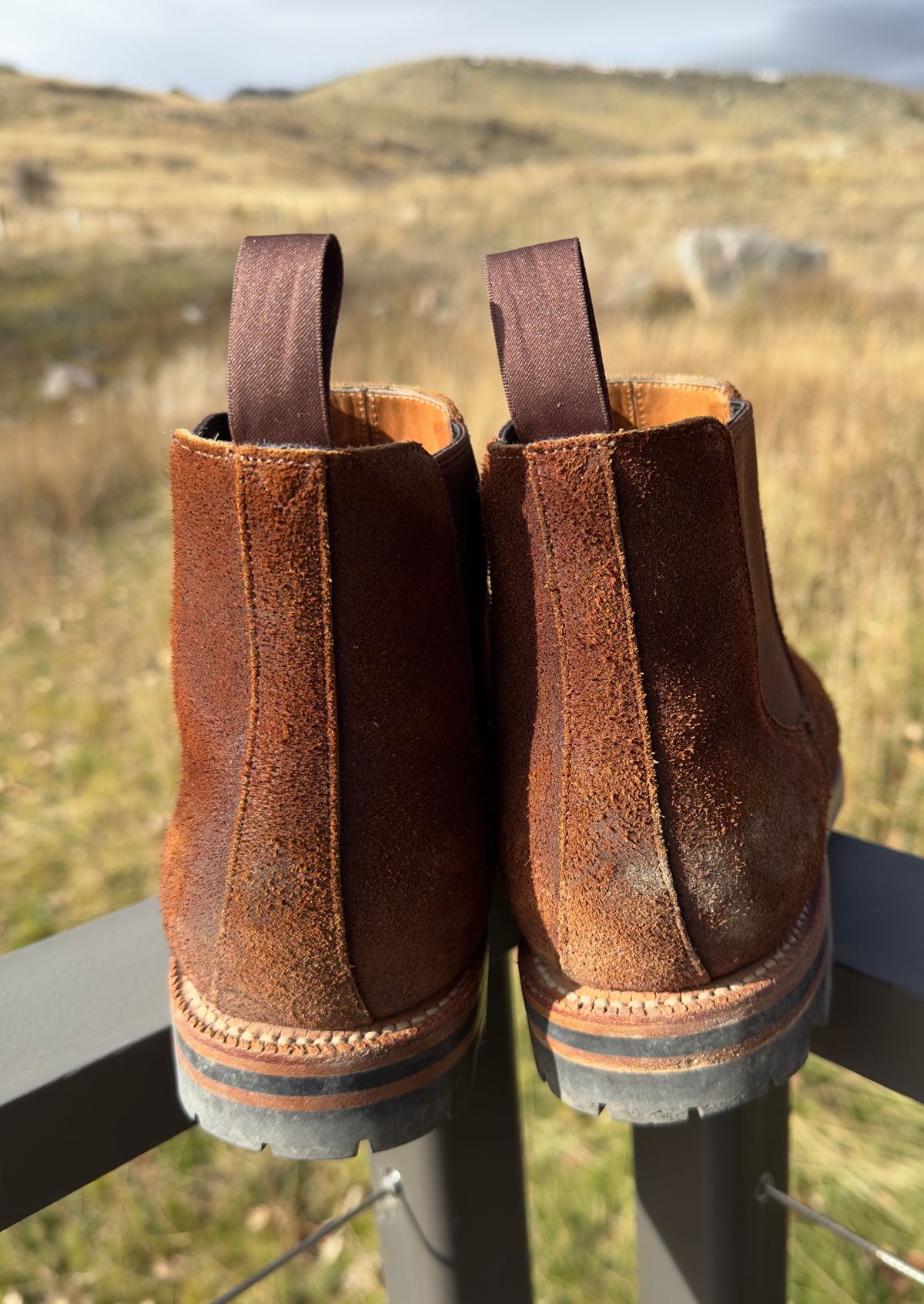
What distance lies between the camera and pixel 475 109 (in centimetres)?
3788

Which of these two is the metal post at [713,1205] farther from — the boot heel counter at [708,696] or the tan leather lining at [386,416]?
the tan leather lining at [386,416]

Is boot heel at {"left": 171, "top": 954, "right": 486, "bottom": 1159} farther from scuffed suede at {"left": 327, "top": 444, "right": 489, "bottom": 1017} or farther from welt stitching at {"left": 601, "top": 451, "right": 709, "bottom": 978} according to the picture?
welt stitching at {"left": 601, "top": 451, "right": 709, "bottom": 978}

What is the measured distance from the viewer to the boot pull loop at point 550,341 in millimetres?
640

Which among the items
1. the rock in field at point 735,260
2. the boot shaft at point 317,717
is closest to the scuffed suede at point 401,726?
the boot shaft at point 317,717

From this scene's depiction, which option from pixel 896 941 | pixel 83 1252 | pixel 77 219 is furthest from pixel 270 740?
pixel 77 219

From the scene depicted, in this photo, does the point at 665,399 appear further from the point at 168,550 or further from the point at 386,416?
the point at 168,550

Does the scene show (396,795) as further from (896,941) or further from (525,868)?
(896,941)

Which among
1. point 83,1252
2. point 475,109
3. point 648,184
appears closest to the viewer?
point 83,1252

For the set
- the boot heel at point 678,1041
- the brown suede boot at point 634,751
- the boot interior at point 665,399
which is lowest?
the boot heel at point 678,1041

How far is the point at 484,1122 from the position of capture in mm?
1055

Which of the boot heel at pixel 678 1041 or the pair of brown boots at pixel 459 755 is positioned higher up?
the pair of brown boots at pixel 459 755

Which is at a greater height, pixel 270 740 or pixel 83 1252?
pixel 270 740

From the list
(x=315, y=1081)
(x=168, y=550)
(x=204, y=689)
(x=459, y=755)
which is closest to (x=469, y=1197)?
(x=315, y=1081)

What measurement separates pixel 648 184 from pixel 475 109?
68.3 feet
